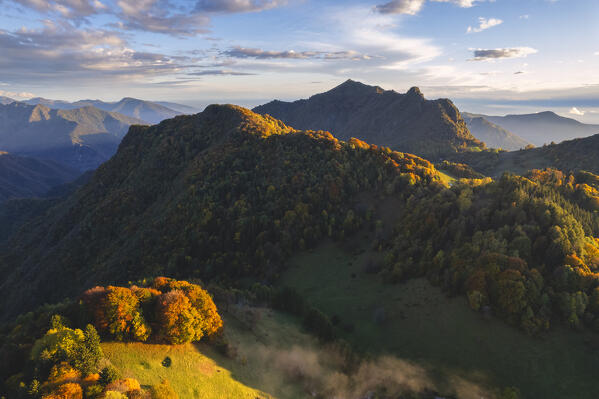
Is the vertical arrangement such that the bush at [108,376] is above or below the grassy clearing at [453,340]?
above

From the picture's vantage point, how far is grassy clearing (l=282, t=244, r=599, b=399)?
128 ft

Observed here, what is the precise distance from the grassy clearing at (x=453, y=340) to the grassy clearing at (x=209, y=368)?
62.0 feet

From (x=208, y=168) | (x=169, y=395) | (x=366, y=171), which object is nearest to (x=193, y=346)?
(x=169, y=395)

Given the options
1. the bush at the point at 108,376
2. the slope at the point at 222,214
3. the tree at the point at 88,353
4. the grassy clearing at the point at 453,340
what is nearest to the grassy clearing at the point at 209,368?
the tree at the point at 88,353

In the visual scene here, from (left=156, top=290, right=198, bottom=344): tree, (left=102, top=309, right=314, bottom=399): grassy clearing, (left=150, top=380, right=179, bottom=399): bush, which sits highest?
(left=156, top=290, right=198, bottom=344): tree

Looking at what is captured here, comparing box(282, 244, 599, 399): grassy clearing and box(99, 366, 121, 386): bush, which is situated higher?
box(99, 366, 121, 386): bush

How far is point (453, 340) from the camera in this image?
151 ft

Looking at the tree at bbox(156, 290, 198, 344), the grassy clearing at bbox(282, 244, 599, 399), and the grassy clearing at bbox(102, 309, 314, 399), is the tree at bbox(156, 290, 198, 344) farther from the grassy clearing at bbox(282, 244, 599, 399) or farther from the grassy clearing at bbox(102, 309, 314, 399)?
the grassy clearing at bbox(282, 244, 599, 399)

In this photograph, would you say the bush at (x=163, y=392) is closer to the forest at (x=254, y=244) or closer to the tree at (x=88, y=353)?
the forest at (x=254, y=244)

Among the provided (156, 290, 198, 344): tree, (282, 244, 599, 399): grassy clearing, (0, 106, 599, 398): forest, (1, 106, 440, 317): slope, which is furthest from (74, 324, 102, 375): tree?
(1, 106, 440, 317): slope

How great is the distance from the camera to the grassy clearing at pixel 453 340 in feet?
128

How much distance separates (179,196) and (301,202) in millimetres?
45575

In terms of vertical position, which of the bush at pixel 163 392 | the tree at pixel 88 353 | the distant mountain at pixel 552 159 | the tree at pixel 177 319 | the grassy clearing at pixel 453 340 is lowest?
the grassy clearing at pixel 453 340

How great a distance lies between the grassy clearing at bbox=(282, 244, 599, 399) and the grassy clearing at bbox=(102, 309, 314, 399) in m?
18.9
